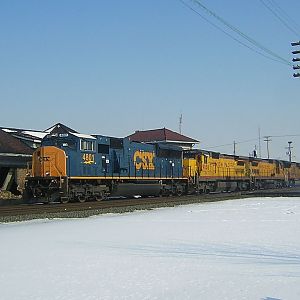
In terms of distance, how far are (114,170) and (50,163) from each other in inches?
181

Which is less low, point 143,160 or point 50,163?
point 143,160

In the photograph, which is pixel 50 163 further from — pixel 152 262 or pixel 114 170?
pixel 152 262

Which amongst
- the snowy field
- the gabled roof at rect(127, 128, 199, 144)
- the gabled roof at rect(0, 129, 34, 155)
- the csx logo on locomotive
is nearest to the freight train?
the csx logo on locomotive

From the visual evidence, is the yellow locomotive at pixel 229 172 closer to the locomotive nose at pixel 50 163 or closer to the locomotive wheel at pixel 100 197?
the locomotive wheel at pixel 100 197

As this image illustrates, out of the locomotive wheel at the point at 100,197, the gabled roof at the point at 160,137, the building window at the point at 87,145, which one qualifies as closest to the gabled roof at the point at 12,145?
the building window at the point at 87,145

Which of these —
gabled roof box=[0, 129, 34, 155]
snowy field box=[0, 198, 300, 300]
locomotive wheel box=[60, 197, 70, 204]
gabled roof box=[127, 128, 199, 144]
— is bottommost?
snowy field box=[0, 198, 300, 300]

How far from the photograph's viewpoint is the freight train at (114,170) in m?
23.6

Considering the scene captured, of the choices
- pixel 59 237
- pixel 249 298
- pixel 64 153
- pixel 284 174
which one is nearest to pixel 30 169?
pixel 64 153

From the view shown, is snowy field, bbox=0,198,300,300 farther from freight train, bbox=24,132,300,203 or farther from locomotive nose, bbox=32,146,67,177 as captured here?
freight train, bbox=24,132,300,203

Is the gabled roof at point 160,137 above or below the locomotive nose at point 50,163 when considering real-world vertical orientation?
above

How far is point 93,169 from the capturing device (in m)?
25.5

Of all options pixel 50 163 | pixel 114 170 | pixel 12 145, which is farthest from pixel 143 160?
pixel 12 145

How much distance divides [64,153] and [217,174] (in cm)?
1974

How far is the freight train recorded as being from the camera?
77.3 ft
